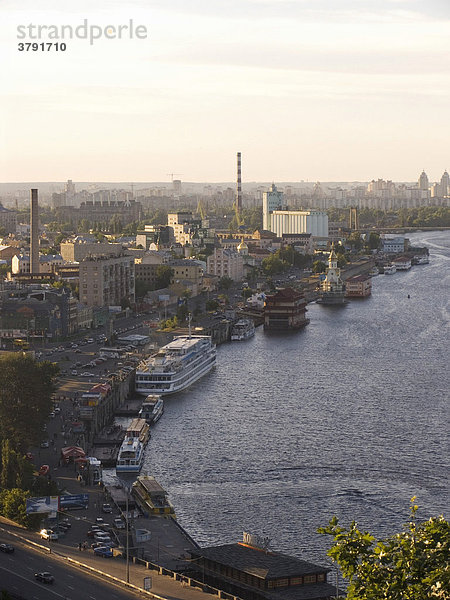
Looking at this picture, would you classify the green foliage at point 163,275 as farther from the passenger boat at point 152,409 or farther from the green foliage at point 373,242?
the green foliage at point 373,242

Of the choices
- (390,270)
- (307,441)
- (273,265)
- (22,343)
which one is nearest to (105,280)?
(22,343)

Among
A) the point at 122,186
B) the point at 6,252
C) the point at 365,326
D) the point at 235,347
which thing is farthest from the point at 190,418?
the point at 122,186

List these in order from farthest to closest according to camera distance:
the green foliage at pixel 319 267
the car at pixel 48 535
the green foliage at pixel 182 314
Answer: the green foliage at pixel 319 267 → the green foliage at pixel 182 314 → the car at pixel 48 535

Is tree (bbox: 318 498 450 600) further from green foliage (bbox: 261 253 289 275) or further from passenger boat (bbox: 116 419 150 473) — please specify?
green foliage (bbox: 261 253 289 275)

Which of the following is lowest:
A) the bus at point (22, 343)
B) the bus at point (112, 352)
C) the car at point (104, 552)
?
the car at point (104, 552)

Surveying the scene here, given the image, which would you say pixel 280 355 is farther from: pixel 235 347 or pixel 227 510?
pixel 227 510

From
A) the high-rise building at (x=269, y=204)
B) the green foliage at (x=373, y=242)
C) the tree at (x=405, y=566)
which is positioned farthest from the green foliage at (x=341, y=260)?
the tree at (x=405, y=566)
